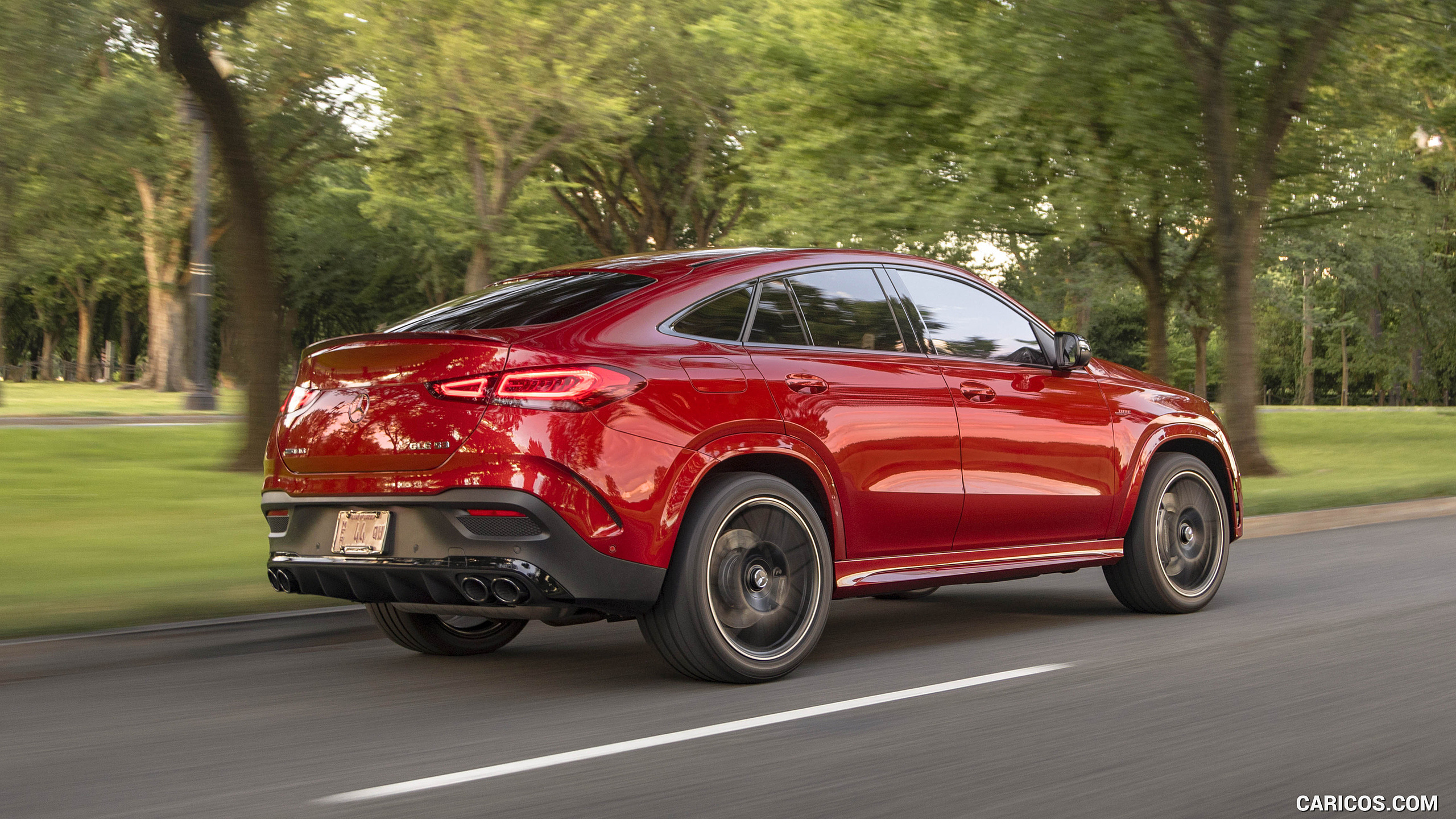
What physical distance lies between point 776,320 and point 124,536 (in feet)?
19.9

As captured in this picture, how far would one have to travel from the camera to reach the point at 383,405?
17.9ft

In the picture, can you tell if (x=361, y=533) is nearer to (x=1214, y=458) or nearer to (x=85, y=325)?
(x=1214, y=458)

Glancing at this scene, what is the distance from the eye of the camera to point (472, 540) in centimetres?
522

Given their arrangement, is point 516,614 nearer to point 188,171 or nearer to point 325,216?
point 188,171

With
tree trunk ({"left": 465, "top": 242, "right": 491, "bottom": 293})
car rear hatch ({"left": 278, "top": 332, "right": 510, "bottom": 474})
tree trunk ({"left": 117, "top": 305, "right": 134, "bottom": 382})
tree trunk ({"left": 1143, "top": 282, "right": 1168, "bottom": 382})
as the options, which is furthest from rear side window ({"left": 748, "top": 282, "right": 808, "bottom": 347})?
tree trunk ({"left": 117, "top": 305, "right": 134, "bottom": 382})

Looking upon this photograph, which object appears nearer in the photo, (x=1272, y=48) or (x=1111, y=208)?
(x=1272, y=48)

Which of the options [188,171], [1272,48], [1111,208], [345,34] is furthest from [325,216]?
[1272,48]

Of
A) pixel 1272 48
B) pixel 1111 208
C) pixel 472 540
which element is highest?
pixel 1272 48

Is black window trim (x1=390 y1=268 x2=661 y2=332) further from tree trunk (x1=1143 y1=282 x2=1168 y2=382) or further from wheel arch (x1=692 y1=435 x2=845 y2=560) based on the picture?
tree trunk (x1=1143 y1=282 x2=1168 y2=382)

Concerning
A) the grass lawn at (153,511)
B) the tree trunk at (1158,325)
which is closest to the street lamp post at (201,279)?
the grass lawn at (153,511)

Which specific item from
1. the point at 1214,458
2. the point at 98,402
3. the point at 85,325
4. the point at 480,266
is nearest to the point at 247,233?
the point at 1214,458

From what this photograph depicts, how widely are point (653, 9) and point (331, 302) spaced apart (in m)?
29.3

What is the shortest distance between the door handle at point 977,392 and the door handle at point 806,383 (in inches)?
35.2

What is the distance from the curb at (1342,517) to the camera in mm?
12258
